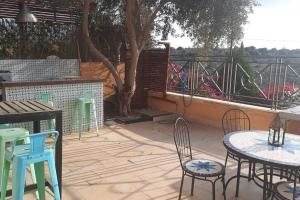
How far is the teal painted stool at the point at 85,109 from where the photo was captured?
5.36 metres

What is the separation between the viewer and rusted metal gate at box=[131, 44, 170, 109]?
7431mm

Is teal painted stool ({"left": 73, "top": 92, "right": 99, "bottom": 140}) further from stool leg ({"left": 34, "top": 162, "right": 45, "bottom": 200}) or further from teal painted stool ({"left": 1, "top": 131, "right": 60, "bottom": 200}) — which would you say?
teal painted stool ({"left": 1, "top": 131, "right": 60, "bottom": 200})

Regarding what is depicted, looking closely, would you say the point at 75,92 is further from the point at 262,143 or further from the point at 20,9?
the point at 262,143

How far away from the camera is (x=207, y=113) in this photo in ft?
21.4

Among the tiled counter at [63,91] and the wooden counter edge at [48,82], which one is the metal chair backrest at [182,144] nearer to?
the tiled counter at [63,91]

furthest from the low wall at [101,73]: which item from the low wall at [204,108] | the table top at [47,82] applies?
the table top at [47,82]

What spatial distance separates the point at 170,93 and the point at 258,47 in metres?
5.01

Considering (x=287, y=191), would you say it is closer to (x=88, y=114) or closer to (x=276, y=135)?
(x=276, y=135)

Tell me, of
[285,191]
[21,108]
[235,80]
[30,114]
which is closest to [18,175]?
[30,114]

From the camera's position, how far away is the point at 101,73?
7562 mm

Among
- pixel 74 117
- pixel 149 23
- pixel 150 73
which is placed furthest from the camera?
pixel 150 73

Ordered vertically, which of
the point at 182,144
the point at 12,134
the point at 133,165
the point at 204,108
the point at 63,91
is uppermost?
the point at 63,91

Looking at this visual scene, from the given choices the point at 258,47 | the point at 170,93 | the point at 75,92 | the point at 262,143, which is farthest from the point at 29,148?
the point at 258,47

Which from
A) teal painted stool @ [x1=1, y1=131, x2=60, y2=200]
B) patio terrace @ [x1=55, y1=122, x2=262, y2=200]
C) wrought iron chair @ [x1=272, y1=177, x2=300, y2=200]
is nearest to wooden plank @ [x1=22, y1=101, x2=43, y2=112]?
teal painted stool @ [x1=1, y1=131, x2=60, y2=200]
